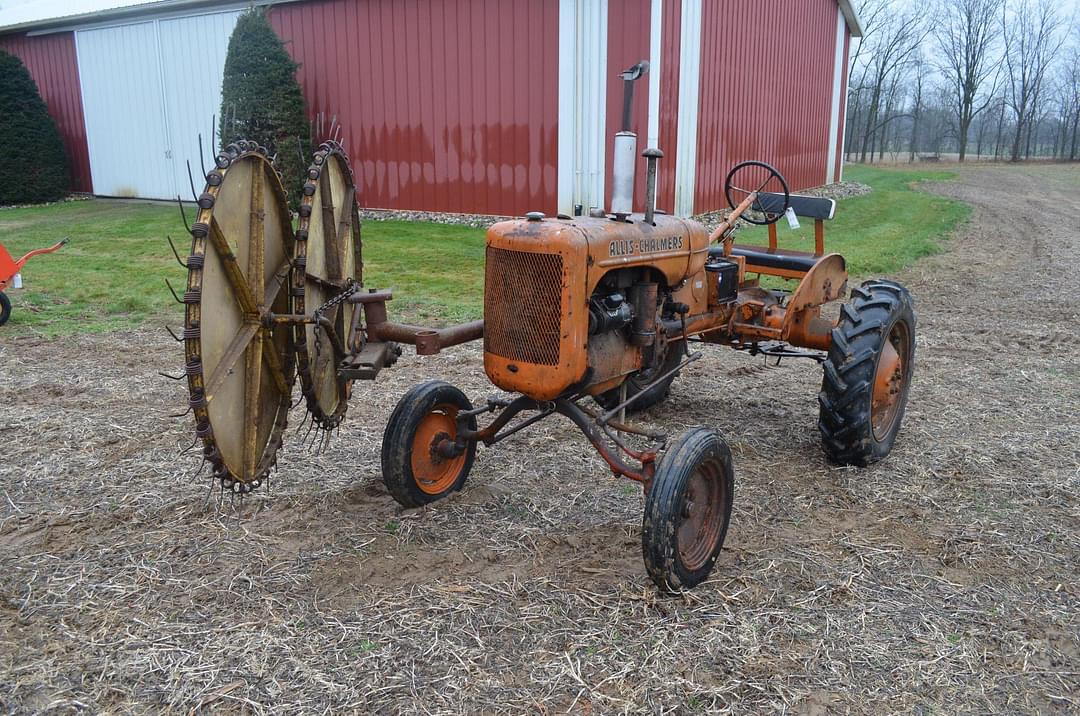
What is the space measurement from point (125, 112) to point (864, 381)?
62.0 feet

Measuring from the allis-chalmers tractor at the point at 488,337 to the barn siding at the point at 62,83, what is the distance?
19.1 m

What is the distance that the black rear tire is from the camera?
4616mm

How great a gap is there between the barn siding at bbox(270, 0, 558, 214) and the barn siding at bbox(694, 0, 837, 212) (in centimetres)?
290

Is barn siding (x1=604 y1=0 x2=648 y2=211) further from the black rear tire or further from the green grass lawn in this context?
the black rear tire

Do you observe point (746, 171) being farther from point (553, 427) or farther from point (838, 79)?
point (553, 427)

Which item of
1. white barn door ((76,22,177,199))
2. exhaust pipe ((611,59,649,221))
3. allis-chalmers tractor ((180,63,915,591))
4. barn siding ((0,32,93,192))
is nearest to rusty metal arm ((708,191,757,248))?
allis-chalmers tractor ((180,63,915,591))

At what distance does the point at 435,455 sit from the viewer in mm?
4098

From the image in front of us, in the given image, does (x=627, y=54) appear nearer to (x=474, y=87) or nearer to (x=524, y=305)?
(x=474, y=87)

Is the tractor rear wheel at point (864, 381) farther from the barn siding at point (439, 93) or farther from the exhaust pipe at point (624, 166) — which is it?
the barn siding at point (439, 93)

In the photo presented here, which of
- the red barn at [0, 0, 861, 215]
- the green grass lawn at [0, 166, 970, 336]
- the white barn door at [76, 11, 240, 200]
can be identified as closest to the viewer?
the green grass lawn at [0, 166, 970, 336]

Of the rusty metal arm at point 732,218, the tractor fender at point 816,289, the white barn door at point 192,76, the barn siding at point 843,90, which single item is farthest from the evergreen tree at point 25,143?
the barn siding at point 843,90

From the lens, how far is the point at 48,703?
8.68 ft

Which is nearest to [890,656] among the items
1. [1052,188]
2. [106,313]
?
[106,313]

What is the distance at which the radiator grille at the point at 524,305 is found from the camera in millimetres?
3338
